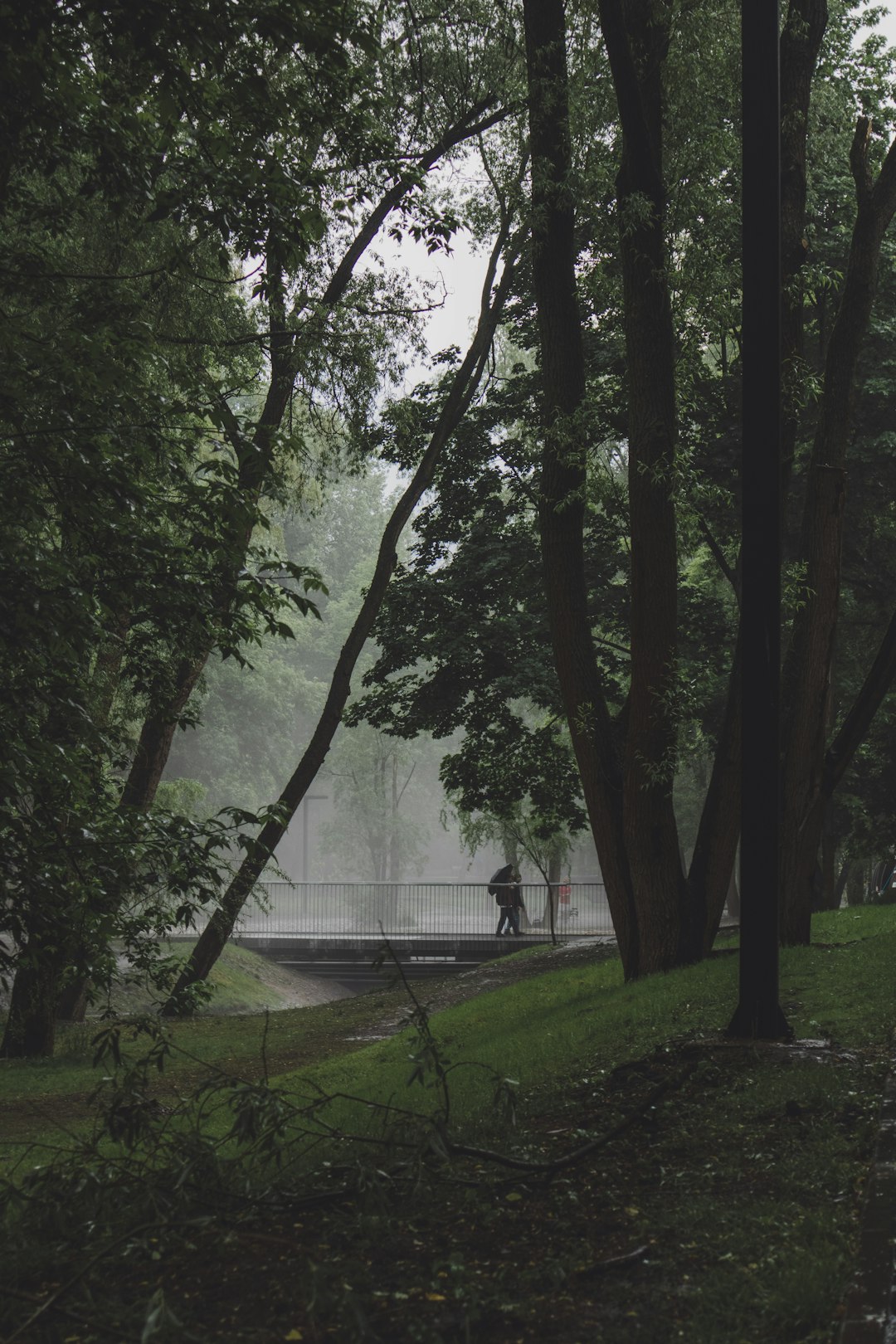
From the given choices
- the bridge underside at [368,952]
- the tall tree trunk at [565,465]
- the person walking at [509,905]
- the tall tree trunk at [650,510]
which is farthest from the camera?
the person walking at [509,905]

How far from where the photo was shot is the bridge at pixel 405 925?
2972cm

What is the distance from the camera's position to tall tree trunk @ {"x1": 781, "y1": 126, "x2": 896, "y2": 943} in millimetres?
11734

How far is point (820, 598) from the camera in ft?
39.4

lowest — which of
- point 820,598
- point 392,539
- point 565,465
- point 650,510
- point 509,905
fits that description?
point 509,905

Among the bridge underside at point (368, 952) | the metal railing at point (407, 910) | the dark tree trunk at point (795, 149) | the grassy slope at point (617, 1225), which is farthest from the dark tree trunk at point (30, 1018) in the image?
the metal railing at point (407, 910)

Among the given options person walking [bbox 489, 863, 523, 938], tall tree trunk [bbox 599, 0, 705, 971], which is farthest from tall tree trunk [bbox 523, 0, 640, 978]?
person walking [bbox 489, 863, 523, 938]

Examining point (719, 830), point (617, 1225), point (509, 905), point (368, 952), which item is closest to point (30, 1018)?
point (719, 830)

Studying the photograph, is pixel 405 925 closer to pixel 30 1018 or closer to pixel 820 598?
pixel 30 1018

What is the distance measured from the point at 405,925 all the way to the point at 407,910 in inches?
17.0

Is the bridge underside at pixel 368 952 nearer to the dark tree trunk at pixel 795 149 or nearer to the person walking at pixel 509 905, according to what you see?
the person walking at pixel 509 905

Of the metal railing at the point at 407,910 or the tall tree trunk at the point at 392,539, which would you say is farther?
the metal railing at the point at 407,910

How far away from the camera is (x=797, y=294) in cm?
1121

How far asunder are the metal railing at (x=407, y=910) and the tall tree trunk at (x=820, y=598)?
69.4ft

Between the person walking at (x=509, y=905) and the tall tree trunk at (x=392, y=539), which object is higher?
the tall tree trunk at (x=392, y=539)
